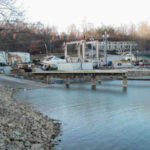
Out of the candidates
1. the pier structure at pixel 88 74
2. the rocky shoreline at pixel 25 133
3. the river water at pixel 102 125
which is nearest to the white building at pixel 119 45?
the pier structure at pixel 88 74

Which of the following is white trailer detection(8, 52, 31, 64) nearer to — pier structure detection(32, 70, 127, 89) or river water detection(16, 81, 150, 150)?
pier structure detection(32, 70, 127, 89)

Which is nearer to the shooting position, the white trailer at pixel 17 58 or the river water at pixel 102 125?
the river water at pixel 102 125

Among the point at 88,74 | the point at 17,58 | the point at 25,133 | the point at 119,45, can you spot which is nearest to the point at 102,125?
the point at 25,133

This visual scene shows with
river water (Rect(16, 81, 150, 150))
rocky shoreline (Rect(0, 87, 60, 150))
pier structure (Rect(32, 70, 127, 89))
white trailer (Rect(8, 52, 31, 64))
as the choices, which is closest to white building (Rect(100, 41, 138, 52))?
white trailer (Rect(8, 52, 31, 64))

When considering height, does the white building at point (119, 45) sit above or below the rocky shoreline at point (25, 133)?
above

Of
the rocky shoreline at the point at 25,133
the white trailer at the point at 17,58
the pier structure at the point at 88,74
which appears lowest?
the rocky shoreline at the point at 25,133

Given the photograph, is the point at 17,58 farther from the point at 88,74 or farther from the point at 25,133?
the point at 25,133

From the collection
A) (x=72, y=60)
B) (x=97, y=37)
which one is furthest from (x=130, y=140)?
(x=97, y=37)

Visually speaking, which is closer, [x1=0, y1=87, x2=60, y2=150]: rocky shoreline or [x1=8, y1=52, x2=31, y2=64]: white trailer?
[x1=0, y1=87, x2=60, y2=150]: rocky shoreline

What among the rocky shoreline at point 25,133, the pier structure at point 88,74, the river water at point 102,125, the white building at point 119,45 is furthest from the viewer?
the white building at point 119,45

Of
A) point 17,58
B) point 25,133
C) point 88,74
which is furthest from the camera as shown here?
point 17,58

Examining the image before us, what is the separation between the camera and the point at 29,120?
45.1 feet

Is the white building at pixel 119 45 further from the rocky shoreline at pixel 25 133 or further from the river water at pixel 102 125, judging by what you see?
the rocky shoreline at pixel 25 133

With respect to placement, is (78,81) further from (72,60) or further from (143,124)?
(143,124)
